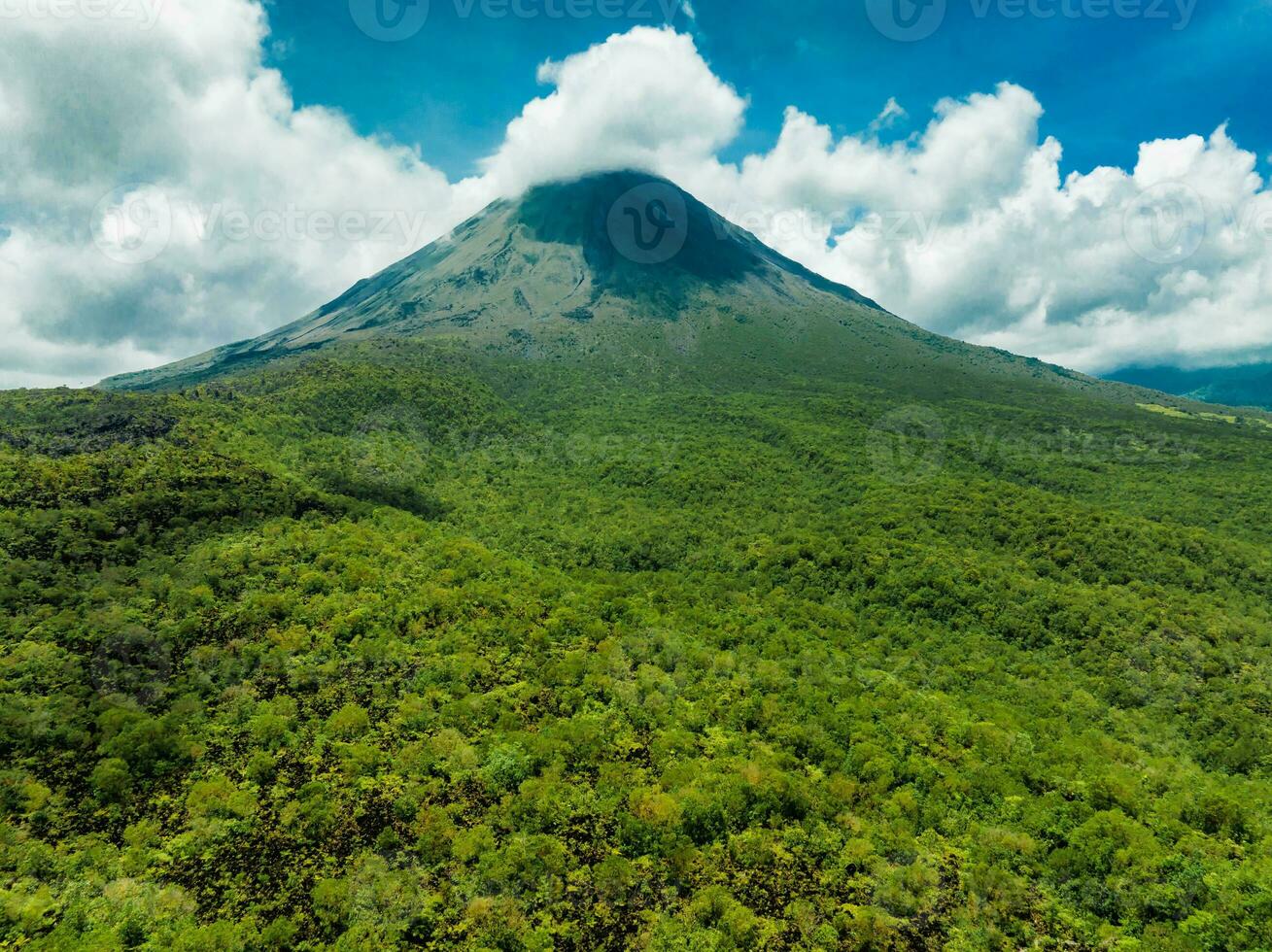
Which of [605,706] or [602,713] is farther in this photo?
[605,706]

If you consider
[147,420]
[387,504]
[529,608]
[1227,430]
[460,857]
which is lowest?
[460,857]

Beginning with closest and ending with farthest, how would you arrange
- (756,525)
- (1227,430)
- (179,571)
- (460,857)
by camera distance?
(460,857) < (179,571) < (756,525) < (1227,430)

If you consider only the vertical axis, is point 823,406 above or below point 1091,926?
above

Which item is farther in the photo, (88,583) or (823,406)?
(823,406)

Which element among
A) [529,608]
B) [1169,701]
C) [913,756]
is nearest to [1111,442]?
[1169,701]

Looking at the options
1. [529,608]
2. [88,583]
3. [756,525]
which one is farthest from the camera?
[756,525]

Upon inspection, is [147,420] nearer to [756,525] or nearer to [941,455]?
[756,525]
